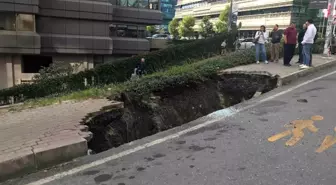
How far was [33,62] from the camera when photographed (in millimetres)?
Result: 22797

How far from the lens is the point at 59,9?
2242 centimetres

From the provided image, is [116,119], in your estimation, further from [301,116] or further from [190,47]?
[190,47]

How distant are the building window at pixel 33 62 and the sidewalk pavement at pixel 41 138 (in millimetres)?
17216

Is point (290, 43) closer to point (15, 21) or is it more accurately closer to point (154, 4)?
point (15, 21)

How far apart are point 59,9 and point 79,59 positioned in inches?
156

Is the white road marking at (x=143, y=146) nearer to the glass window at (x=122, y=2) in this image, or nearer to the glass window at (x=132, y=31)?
the glass window at (x=132, y=31)


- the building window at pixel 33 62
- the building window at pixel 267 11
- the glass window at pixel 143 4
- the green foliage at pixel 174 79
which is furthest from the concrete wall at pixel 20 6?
the building window at pixel 267 11

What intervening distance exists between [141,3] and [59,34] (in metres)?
9.54

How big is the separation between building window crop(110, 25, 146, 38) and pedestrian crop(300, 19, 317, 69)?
19.3 m

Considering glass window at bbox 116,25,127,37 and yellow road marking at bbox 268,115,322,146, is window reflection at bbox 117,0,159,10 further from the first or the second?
yellow road marking at bbox 268,115,322,146

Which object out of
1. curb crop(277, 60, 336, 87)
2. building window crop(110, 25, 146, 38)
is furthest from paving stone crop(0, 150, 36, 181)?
building window crop(110, 25, 146, 38)

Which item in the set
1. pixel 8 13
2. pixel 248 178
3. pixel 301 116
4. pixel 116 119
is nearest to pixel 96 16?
pixel 8 13

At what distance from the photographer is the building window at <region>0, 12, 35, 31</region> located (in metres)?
20.5

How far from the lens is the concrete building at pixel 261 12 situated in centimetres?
5925
